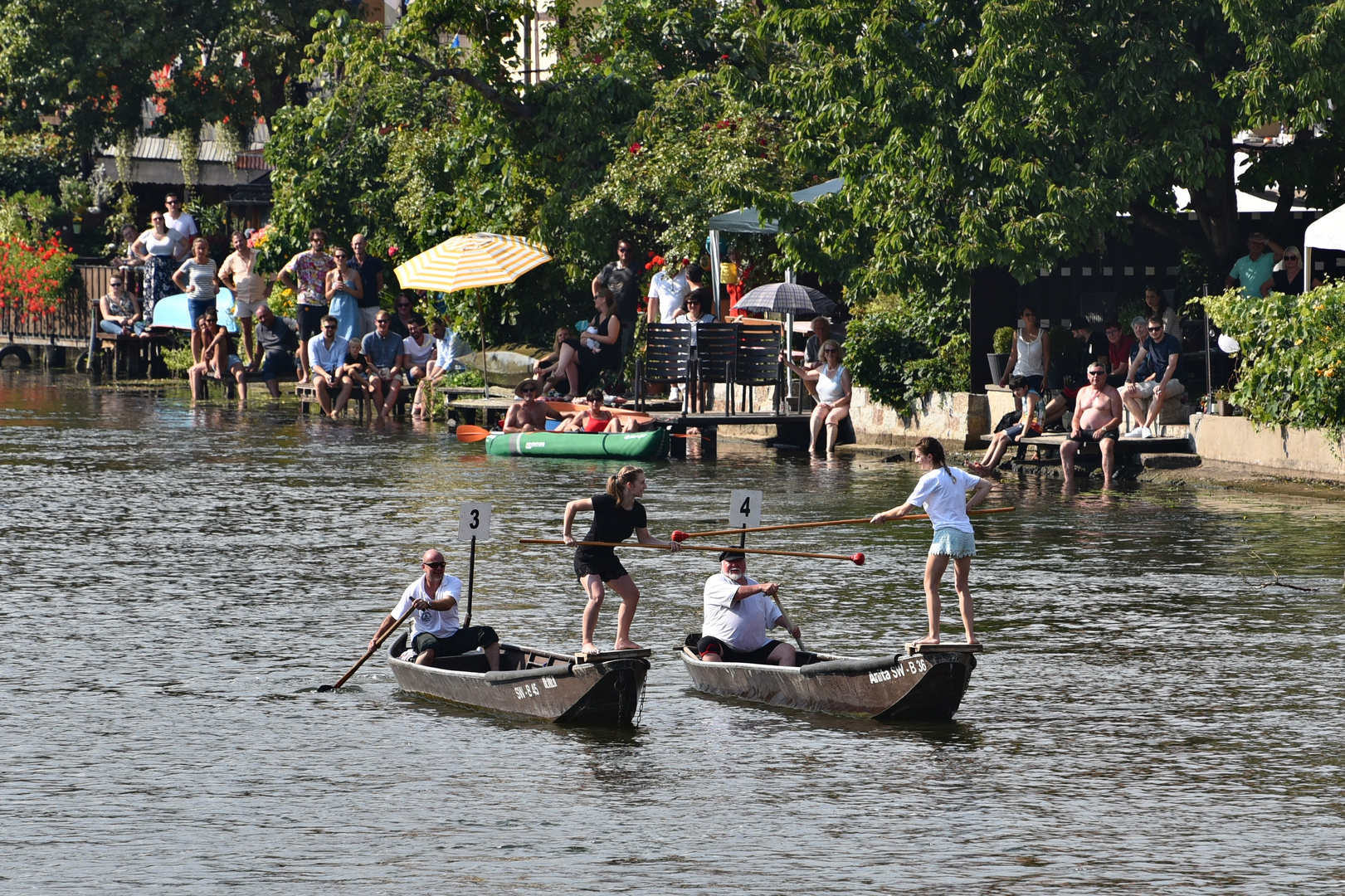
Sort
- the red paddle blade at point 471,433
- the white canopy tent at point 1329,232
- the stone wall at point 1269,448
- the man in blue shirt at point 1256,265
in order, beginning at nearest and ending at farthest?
the white canopy tent at point 1329,232 < the stone wall at point 1269,448 < the man in blue shirt at point 1256,265 < the red paddle blade at point 471,433

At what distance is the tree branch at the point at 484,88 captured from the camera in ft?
110

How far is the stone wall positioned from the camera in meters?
22.8

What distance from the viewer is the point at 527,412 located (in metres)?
27.1

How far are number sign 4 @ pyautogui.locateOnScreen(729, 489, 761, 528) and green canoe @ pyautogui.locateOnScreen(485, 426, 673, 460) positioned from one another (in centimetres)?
1189

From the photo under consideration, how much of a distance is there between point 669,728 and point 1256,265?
16.1 metres

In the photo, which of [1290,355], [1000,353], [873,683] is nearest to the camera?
[873,683]

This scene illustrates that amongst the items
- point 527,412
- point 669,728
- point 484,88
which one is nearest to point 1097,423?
point 527,412

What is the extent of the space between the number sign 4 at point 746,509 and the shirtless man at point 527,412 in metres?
13.4

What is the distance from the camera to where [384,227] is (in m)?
36.8

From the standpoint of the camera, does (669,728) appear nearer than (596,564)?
Yes

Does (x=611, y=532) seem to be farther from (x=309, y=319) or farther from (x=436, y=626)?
(x=309, y=319)

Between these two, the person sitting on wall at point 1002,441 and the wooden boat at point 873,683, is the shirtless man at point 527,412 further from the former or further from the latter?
the wooden boat at point 873,683

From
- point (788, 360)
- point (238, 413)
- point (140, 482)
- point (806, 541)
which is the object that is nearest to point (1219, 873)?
point (806, 541)

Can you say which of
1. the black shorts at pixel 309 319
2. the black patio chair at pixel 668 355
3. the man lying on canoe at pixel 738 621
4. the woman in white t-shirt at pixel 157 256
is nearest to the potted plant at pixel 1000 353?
the black patio chair at pixel 668 355
